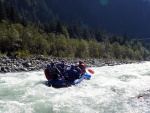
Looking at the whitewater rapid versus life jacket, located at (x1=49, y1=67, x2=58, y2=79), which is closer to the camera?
the whitewater rapid

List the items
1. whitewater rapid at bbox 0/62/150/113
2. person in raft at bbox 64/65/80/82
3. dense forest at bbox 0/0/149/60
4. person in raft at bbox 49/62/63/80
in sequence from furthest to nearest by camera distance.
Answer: dense forest at bbox 0/0/149/60
person in raft at bbox 64/65/80/82
person in raft at bbox 49/62/63/80
whitewater rapid at bbox 0/62/150/113

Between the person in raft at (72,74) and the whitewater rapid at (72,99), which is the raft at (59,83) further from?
the person in raft at (72,74)

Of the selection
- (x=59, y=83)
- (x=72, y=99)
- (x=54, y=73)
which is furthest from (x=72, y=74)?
(x=72, y=99)

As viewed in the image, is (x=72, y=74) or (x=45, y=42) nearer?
(x=72, y=74)

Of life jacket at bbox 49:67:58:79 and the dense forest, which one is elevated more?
the dense forest

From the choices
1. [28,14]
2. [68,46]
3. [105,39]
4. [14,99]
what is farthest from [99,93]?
[28,14]

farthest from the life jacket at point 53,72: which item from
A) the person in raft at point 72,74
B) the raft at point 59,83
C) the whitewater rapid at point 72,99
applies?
the whitewater rapid at point 72,99

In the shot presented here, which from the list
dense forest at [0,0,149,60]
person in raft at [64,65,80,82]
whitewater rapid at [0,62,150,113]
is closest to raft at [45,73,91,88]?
whitewater rapid at [0,62,150,113]

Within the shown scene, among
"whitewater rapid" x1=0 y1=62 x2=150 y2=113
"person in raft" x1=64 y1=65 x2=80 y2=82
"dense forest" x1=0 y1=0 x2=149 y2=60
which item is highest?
"dense forest" x1=0 y1=0 x2=149 y2=60

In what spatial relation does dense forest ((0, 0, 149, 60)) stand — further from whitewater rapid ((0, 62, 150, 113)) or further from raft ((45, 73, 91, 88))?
whitewater rapid ((0, 62, 150, 113))

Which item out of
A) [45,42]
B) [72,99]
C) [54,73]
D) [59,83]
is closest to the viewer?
[72,99]

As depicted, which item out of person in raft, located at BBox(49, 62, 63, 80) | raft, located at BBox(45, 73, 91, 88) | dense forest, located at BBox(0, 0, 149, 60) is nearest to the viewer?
raft, located at BBox(45, 73, 91, 88)

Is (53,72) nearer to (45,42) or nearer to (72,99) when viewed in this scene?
(72,99)

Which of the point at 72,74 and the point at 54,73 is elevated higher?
the point at 54,73
